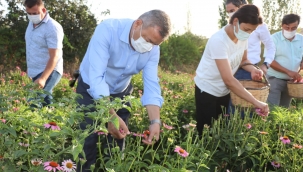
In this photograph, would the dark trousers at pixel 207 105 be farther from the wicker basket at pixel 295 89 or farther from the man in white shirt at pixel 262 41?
the wicker basket at pixel 295 89

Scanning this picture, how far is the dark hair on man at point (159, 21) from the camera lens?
202 cm

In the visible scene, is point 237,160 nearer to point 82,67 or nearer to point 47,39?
point 82,67

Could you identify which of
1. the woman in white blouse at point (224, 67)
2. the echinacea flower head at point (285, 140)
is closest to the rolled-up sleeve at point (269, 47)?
the woman in white blouse at point (224, 67)

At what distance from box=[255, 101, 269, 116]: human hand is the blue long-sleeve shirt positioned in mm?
787

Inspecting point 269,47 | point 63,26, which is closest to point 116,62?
point 269,47

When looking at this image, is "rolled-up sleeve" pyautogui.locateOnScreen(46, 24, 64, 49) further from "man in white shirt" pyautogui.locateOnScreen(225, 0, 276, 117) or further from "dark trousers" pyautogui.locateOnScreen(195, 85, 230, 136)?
"man in white shirt" pyautogui.locateOnScreen(225, 0, 276, 117)

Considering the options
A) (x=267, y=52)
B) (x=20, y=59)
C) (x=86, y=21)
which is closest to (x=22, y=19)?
(x=20, y=59)

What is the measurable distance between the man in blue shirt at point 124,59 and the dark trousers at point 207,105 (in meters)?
0.72

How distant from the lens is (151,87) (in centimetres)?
241

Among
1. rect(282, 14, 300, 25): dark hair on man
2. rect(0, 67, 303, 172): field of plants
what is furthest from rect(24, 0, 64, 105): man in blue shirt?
rect(282, 14, 300, 25): dark hair on man

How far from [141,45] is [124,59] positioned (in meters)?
0.19

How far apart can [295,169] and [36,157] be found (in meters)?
→ 1.58

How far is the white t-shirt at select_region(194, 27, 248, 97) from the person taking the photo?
2.87 meters

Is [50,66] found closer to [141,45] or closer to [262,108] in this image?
[141,45]
